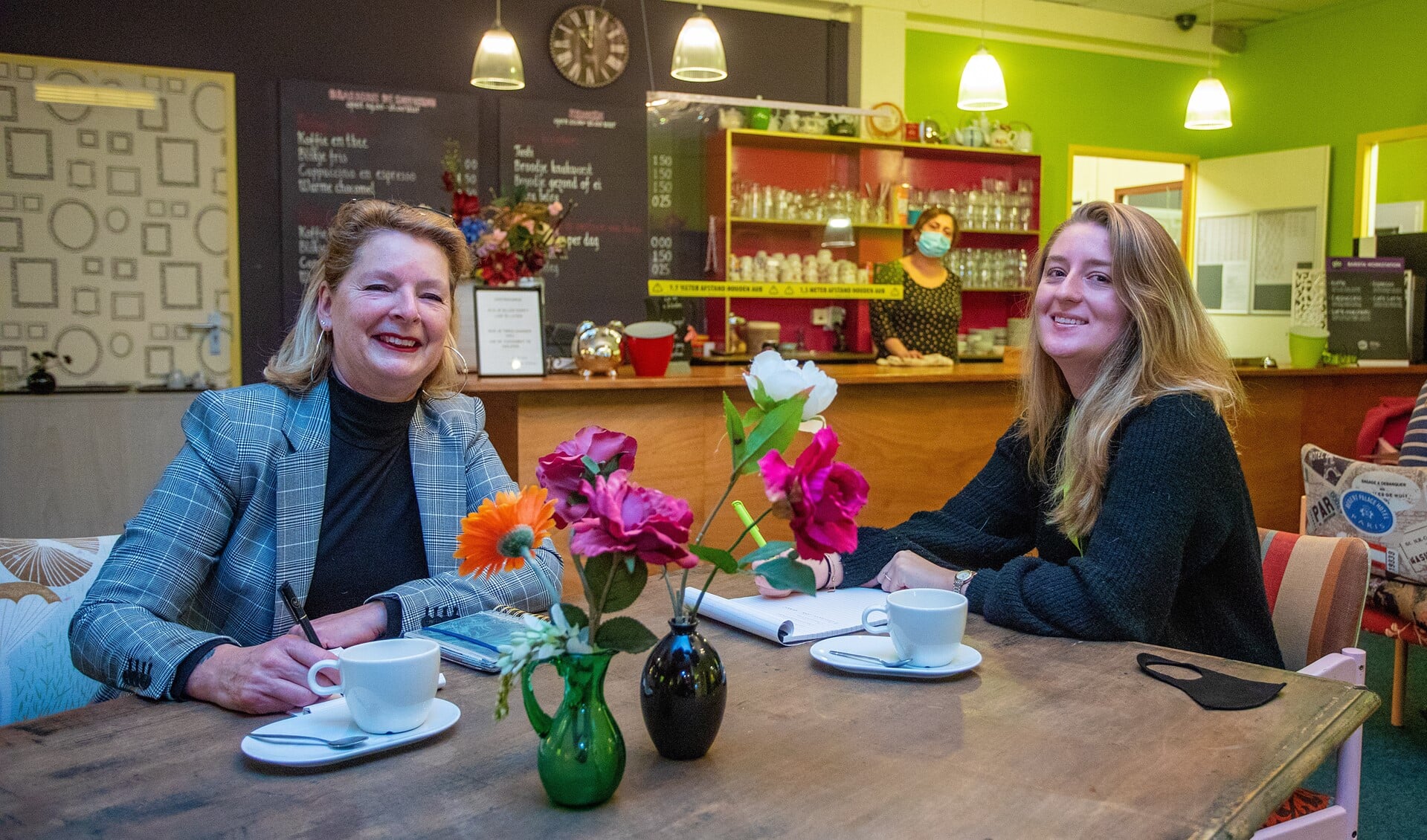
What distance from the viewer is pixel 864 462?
3938 mm

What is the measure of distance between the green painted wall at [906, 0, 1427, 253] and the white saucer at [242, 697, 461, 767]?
6.47 m

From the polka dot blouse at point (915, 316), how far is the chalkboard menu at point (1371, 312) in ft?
6.39

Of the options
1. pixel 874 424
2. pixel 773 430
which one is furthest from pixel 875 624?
pixel 874 424

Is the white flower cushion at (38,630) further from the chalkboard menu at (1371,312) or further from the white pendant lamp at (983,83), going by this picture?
the chalkboard menu at (1371,312)

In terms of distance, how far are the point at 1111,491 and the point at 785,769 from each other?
82cm

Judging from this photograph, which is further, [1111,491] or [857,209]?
[857,209]

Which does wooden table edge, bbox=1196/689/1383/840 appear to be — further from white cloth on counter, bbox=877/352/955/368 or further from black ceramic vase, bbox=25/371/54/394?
black ceramic vase, bbox=25/371/54/394

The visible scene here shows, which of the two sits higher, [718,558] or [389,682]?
[718,558]

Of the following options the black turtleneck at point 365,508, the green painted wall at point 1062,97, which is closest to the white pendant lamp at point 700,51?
the green painted wall at point 1062,97

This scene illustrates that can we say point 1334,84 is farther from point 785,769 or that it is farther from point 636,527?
point 636,527

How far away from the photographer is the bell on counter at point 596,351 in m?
3.68

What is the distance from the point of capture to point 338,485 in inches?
68.7

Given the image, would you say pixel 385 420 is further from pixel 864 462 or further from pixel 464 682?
pixel 864 462

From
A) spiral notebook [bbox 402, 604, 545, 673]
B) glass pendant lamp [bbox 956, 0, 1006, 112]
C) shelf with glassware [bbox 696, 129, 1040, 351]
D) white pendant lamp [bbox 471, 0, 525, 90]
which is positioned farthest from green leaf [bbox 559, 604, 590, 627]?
shelf with glassware [bbox 696, 129, 1040, 351]
